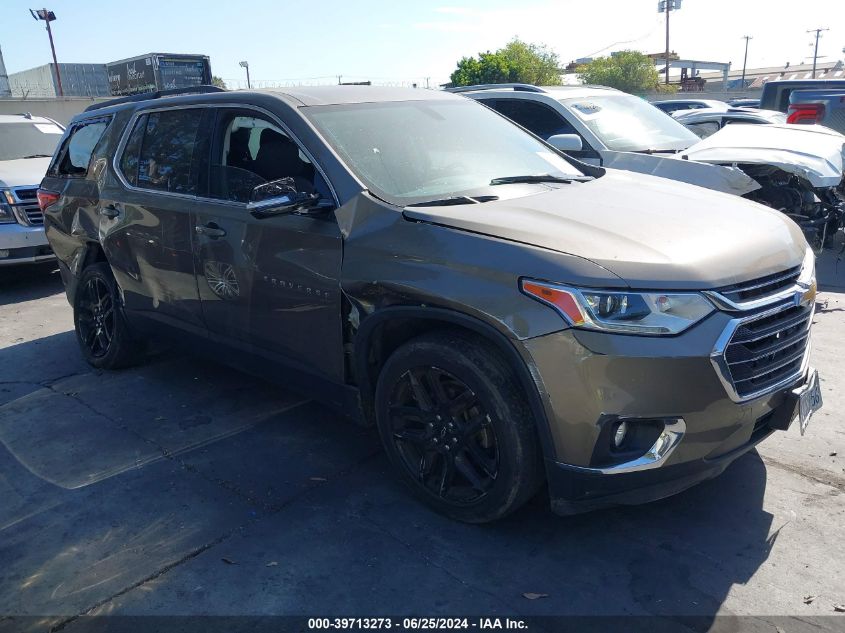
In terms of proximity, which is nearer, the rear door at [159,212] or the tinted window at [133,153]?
Result: the rear door at [159,212]

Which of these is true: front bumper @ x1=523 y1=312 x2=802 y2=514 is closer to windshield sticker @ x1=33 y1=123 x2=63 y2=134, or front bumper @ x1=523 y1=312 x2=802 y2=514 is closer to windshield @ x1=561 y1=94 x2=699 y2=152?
windshield @ x1=561 y1=94 x2=699 y2=152

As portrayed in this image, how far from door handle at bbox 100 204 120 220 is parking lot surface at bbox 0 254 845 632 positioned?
141 centimetres

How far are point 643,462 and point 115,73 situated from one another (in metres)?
49.0

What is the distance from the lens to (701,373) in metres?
2.58

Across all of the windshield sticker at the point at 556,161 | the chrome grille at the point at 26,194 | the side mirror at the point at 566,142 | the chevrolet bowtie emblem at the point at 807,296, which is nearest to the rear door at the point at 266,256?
the windshield sticker at the point at 556,161

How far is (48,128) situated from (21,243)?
3.18m

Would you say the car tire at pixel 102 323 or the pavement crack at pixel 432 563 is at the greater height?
the car tire at pixel 102 323

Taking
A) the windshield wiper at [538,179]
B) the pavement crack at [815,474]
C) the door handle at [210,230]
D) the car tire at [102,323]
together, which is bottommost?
the pavement crack at [815,474]

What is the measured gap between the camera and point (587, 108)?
747cm

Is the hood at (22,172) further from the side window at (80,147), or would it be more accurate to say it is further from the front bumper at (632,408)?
the front bumper at (632,408)

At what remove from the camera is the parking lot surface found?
9.12 ft

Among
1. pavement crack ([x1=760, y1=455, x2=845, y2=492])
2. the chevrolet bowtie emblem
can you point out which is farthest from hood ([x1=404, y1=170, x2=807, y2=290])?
pavement crack ([x1=760, y1=455, x2=845, y2=492])

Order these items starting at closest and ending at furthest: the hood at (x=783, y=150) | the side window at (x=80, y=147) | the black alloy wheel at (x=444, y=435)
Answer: the black alloy wheel at (x=444, y=435) < the side window at (x=80, y=147) < the hood at (x=783, y=150)

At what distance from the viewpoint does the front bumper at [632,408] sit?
101 inches
